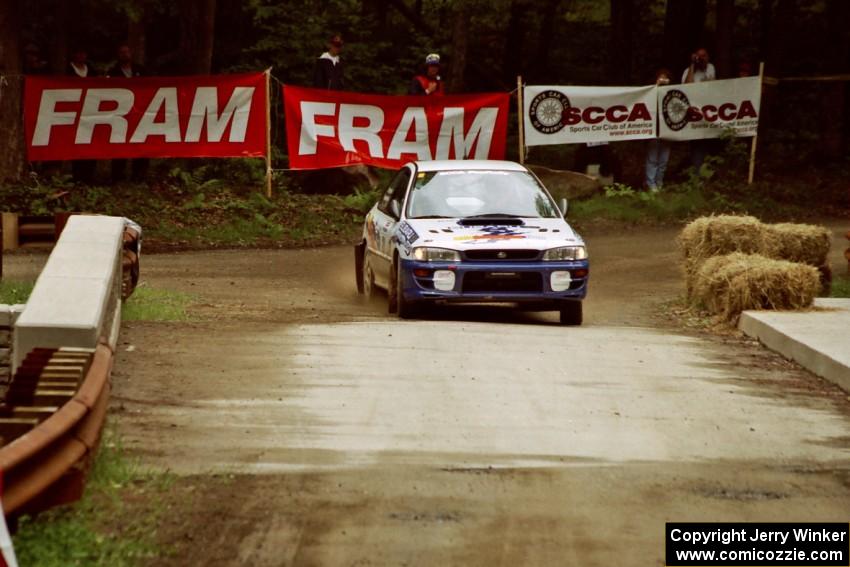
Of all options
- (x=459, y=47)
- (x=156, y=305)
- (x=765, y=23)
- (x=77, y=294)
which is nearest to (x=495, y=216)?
(x=156, y=305)

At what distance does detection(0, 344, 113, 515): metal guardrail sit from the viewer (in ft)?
18.6

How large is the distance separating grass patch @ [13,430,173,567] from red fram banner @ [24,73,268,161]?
1607cm

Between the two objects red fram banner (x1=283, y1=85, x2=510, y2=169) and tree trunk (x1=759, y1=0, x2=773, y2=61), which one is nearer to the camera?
red fram banner (x1=283, y1=85, x2=510, y2=169)

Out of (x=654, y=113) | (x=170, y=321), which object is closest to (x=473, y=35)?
(x=654, y=113)

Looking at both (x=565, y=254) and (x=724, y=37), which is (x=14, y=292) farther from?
(x=724, y=37)

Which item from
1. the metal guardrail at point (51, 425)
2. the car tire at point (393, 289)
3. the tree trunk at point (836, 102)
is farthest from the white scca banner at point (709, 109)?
the metal guardrail at point (51, 425)

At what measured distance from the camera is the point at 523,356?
11133mm

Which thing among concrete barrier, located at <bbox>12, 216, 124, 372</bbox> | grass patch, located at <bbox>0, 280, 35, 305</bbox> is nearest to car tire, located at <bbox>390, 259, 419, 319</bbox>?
concrete barrier, located at <bbox>12, 216, 124, 372</bbox>

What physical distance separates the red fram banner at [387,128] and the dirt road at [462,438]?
1029 centimetres

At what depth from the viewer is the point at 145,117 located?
22.8 m

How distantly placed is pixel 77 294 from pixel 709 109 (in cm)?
1874

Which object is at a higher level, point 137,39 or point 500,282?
point 137,39

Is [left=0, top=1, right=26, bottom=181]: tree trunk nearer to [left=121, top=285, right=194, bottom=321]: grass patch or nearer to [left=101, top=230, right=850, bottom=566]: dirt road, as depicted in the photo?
[left=121, top=285, right=194, bottom=321]: grass patch

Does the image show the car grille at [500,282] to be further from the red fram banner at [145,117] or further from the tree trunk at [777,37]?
the tree trunk at [777,37]
